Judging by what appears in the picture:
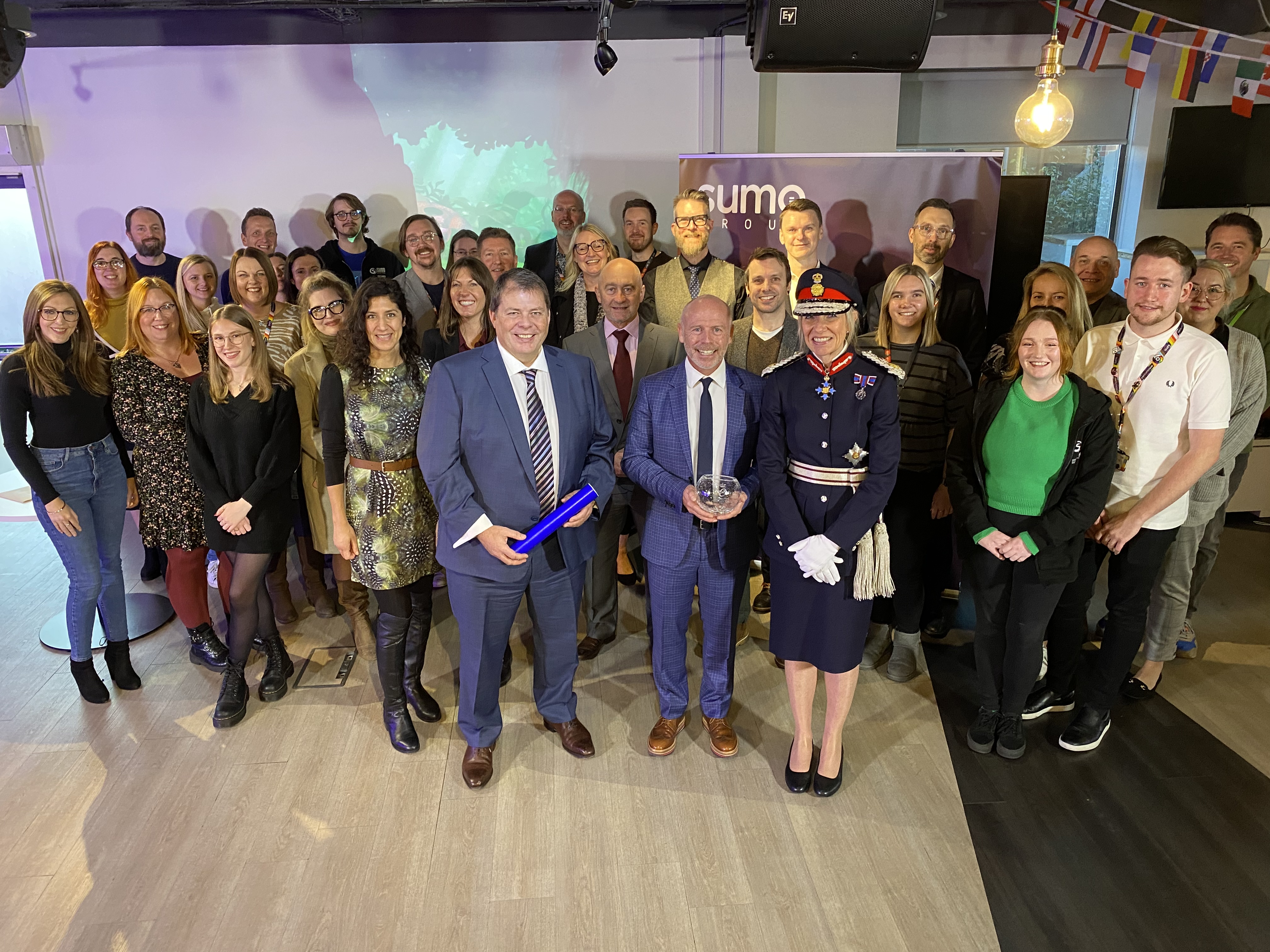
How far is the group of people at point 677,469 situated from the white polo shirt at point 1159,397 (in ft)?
0.03

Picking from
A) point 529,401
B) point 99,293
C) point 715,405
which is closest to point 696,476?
point 715,405

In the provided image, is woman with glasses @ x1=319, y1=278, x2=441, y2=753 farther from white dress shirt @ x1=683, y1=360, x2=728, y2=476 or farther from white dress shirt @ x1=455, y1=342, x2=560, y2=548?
white dress shirt @ x1=683, y1=360, x2=728, y2=476

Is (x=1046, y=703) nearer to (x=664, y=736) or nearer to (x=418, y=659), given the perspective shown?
(x=664, y=736)

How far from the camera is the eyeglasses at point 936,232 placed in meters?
4.09

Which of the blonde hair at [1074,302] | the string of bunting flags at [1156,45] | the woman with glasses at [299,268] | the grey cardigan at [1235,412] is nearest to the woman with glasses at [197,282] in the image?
the woman with glasses at [299,268]

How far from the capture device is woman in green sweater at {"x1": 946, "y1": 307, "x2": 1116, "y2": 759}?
2.80m

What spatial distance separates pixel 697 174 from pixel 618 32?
1795 mm

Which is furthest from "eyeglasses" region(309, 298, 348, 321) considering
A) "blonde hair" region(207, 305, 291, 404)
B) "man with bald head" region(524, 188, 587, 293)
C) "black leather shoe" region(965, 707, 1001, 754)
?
"black leather shoe" region(965, 707, 1001, 754)

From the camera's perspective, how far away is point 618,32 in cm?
592

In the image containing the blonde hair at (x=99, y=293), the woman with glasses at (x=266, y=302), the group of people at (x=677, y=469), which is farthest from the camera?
the blonde hair at (x=99, y=293)

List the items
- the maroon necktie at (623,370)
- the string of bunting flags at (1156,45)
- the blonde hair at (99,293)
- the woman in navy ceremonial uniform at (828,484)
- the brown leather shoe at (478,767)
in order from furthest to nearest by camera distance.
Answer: the string of bunting flags at (1156,45) < the blonde hair at (99,293) < the maroon necktie at (623,370) < the brown leather shoe at (478,767) < the woman in navy ceremonial uniform at (828,484)

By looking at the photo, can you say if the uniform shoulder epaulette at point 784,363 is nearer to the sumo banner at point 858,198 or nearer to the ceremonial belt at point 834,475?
the ceremonial belt at point 834,475

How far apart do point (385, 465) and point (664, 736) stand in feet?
4.84

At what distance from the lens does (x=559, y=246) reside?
543cm
